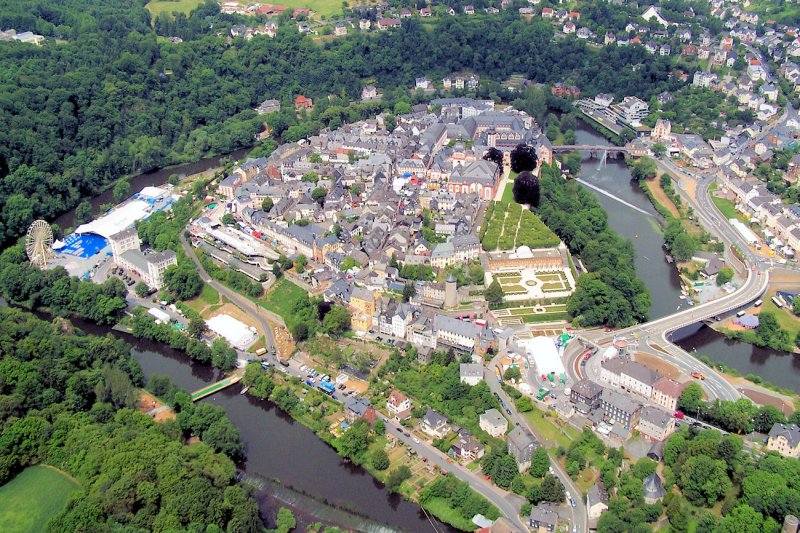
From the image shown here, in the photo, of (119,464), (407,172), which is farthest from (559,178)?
(119,464)

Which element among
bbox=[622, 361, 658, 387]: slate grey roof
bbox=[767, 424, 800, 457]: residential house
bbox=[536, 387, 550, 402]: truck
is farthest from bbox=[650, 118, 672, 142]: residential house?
bbox=[767, 424, 800, 457]: residential house

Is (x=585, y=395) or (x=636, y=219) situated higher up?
(x=585, y=395)

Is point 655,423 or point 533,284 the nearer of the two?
point 655,423

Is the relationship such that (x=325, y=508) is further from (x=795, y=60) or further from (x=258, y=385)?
(x=795, y=60)

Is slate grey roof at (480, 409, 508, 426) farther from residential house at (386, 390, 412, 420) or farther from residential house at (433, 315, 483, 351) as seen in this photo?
residential house at (433, 315, 483, 351)

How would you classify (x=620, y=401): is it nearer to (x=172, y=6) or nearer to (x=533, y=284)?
(x=533, y=284)

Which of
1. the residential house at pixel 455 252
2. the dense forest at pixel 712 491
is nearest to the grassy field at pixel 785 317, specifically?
the dense forest at pixel 712 491

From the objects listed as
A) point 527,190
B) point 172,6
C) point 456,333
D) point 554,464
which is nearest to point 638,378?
point 554,464
